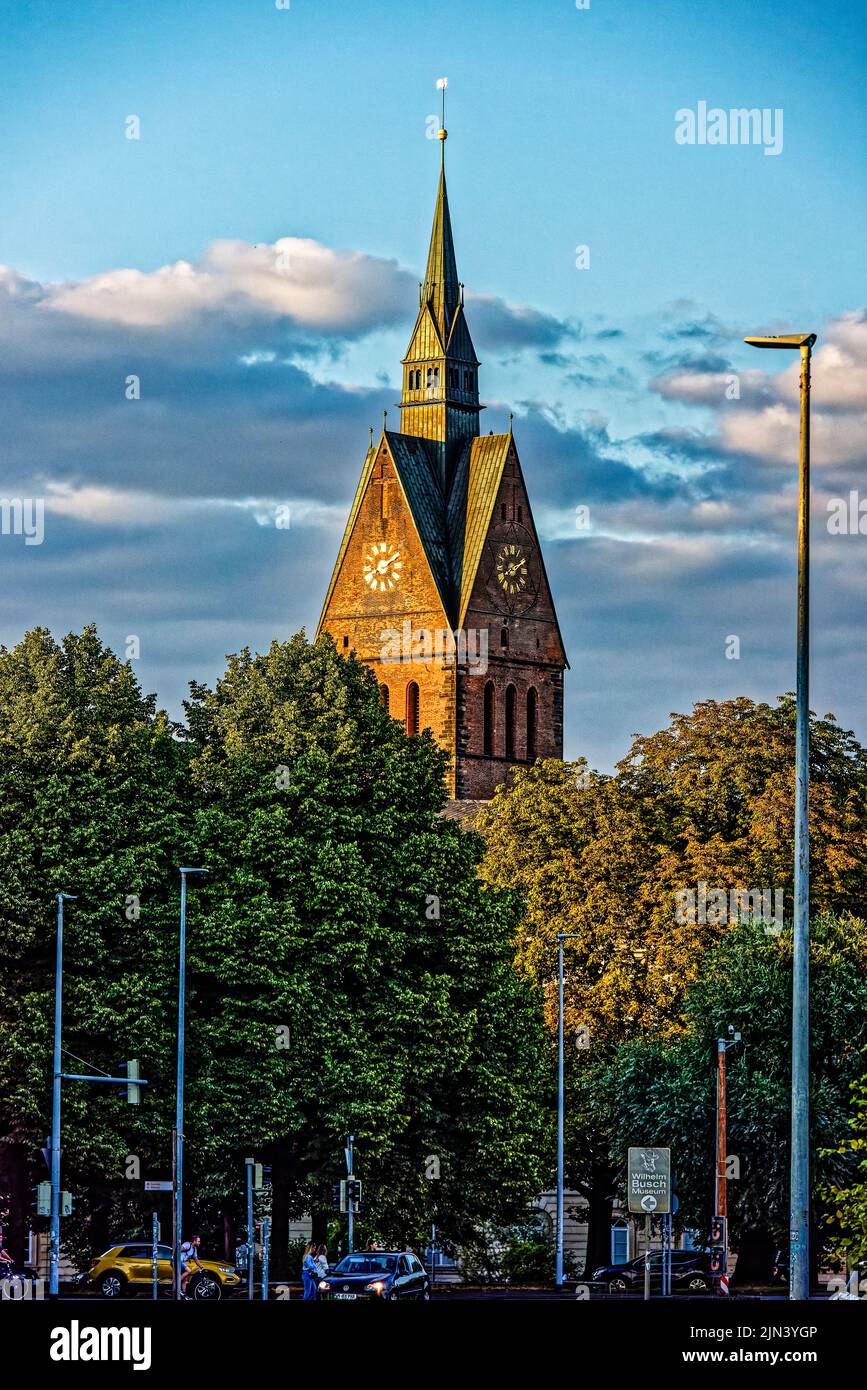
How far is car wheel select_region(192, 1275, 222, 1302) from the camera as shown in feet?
166

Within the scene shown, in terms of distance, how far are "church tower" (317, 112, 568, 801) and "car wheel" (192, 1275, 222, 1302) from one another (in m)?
78.1

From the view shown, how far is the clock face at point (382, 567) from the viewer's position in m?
132

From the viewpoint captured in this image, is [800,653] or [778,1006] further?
[778,1006]

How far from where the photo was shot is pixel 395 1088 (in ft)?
176

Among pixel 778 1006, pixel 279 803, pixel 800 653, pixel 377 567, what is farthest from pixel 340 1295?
pixel 377 567

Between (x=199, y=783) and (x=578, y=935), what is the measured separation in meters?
18.8

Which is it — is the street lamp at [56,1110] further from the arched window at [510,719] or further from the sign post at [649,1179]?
the arched window at [510,719]

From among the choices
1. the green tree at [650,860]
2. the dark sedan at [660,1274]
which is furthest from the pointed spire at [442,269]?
the dark sedan at [660,1274]

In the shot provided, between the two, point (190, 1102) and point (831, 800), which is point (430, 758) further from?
point (831, 800)

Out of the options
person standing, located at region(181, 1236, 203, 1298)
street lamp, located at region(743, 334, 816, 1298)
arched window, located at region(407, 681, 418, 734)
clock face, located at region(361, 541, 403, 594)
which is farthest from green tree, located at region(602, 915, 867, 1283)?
clock face, located at region(361, 541, 403, 594)

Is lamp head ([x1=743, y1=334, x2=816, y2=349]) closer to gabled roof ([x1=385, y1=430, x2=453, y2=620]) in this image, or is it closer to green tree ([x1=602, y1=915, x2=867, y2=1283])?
green tree ([x1=602, y1=915, x2=867, y2=1283])

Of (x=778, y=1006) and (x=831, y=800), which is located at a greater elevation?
(x=831, y=800)

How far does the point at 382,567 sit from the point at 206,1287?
277ft

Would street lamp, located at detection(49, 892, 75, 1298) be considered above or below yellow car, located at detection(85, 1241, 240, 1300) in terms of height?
above
